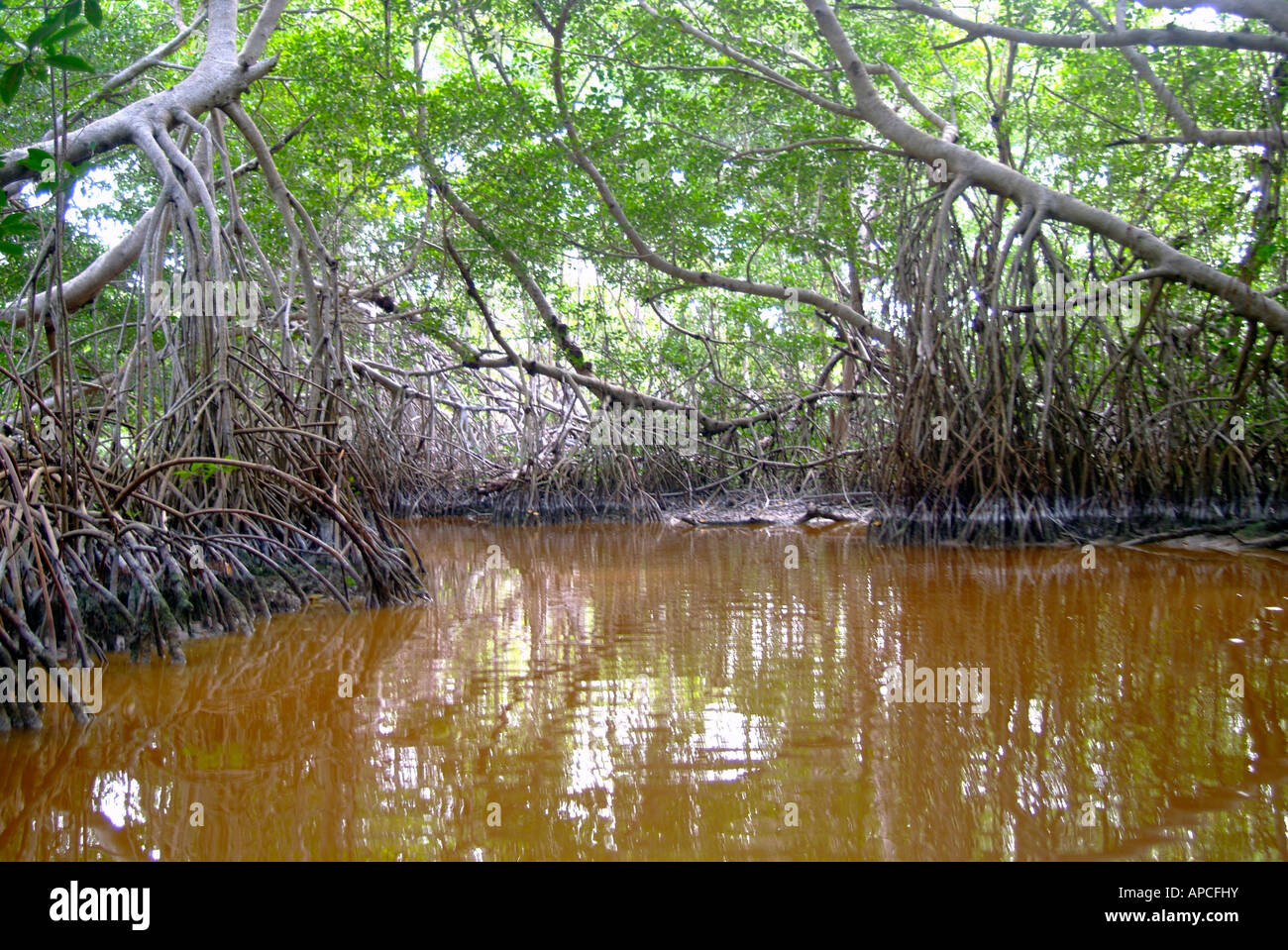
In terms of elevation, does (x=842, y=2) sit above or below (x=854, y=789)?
above

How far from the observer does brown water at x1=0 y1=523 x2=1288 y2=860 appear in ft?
4.70

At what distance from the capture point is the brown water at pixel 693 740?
143cm

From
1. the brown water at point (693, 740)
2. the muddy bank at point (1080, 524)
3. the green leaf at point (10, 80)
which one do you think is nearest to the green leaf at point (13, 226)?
the green leaf at point (10, 80)

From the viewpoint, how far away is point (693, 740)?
1871 millimetres

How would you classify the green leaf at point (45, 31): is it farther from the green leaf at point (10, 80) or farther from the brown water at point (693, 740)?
the brown water at point (693, 740)

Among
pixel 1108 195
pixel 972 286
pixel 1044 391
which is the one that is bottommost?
pixel 1044 391

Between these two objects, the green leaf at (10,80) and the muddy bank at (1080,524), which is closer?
the green leaf at (10,80)

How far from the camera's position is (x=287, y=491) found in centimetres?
375

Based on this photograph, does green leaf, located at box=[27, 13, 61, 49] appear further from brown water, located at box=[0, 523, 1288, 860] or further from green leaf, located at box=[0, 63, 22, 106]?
brown water, located at box=[0, 523, 1288, 860]

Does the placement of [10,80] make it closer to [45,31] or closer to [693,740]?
[45,31]

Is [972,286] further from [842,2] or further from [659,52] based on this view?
[659,52]

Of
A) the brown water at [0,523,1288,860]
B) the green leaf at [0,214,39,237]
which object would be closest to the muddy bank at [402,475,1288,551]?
the brown water at [0,523,1288,860]
